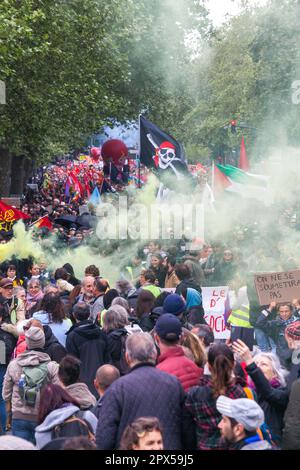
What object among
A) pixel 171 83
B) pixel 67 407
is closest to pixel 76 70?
pixel 171 83

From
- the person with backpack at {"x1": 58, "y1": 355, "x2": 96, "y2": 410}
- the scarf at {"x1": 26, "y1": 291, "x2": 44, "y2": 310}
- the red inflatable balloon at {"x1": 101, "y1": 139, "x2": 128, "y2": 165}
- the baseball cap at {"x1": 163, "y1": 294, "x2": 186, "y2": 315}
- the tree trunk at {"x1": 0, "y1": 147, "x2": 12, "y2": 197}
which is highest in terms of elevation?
the red inflatable balloon at {"x1": 101, "y1": 139, "x2": 128, "y2": 165}

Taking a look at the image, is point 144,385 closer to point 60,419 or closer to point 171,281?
point 60,419

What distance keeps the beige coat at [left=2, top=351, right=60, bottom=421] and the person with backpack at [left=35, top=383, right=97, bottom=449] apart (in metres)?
1.17

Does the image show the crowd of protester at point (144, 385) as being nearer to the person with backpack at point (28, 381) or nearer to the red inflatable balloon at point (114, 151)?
the person with backpack at point (28, 381)

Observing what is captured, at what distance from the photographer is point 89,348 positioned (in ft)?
25.7

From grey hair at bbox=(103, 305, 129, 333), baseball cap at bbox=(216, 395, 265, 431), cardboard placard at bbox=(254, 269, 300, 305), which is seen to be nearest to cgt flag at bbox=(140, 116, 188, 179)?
cardboard placard at bbox=(254, 269, 300, 305)

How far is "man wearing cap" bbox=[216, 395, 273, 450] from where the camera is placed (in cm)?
494

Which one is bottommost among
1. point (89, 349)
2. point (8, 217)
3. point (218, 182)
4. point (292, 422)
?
point (292, 422)

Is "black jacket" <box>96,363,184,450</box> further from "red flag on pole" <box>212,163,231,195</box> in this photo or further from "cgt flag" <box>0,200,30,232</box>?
"cgt flag" <box>0,200,30,232</box>

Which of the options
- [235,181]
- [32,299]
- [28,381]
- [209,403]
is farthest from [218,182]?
[209,403]

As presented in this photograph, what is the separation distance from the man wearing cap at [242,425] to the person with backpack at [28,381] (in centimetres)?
225

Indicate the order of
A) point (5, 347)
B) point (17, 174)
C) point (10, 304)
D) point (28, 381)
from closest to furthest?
point (28, 381) → point (5, 347) → point (10, 304) → point (17, 174)

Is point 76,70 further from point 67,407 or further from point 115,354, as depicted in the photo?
point 67,407

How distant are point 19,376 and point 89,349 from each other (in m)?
0.83
